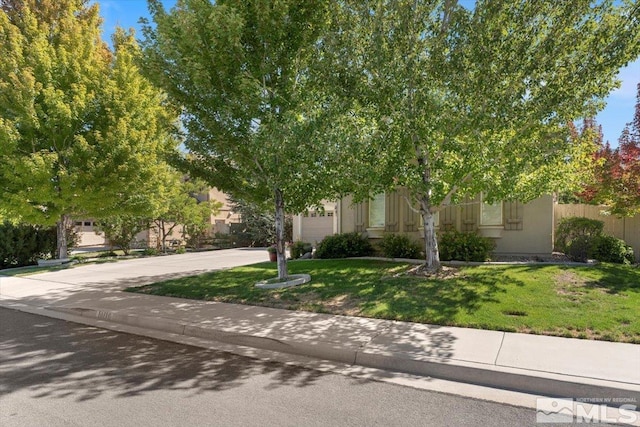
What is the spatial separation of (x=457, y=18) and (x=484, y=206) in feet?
21.2

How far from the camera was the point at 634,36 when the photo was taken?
7.30m

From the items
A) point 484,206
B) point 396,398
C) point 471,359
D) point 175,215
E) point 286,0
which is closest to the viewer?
point 396,398

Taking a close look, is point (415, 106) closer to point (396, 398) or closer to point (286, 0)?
point (286, 0)

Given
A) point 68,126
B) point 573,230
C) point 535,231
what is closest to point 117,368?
point 535,231

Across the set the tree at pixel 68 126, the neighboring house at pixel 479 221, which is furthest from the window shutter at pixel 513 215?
the tree at pixel 68 126

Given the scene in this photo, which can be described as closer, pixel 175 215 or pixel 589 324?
pixel 589 324

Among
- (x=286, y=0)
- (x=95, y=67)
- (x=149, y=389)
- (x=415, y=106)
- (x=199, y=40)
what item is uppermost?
(x=95, y=67)

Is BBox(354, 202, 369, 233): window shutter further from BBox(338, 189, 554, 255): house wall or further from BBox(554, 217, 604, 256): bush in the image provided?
BBox(554, 217, 604, 256): bush

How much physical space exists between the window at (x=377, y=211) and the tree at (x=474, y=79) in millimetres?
5475

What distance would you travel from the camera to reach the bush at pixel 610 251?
10656mm

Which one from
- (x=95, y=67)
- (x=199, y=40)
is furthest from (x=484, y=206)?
(x=95, y=67)

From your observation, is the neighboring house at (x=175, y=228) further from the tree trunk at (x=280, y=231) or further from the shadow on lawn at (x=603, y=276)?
the shadow on lawn at (x=603, y=276)

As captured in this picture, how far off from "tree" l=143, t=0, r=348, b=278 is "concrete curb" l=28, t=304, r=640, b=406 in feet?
11.4

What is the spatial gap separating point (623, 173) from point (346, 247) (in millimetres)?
8115
